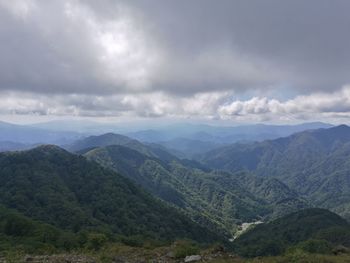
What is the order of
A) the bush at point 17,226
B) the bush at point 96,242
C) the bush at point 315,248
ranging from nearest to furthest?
the bush at point 96,242, the bush at point 315,248, the bush at point 17,226

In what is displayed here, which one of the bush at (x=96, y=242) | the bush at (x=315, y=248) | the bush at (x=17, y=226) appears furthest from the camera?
the bush at (x=17, y=226)

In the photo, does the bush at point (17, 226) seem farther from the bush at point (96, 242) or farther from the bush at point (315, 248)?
the bush at point (315, 248)

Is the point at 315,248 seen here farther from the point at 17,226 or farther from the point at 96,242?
the point at 17,226

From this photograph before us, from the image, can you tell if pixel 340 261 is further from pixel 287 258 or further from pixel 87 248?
pixel 87 248

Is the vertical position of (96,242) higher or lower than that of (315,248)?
higher

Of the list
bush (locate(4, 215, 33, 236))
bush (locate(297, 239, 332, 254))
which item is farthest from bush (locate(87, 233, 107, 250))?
bush (locate(4, 215, 33, 236))

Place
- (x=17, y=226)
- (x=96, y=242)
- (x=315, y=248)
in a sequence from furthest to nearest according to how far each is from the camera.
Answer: (x=17, y=226) < (x=315, y=248) < (x=96, y=242)

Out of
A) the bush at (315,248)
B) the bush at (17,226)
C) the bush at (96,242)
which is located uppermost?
the bush at (96,242)

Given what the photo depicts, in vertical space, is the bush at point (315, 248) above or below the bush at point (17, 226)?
above

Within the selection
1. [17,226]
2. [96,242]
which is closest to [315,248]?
[96,242]

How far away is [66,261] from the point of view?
112 ft

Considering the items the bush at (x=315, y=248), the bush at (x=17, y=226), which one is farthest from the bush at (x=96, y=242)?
the bush at (x=17, y=226)

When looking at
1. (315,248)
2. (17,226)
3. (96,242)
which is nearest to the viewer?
(96,242)

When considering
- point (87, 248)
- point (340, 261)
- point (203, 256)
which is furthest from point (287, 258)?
point (87, 248)
